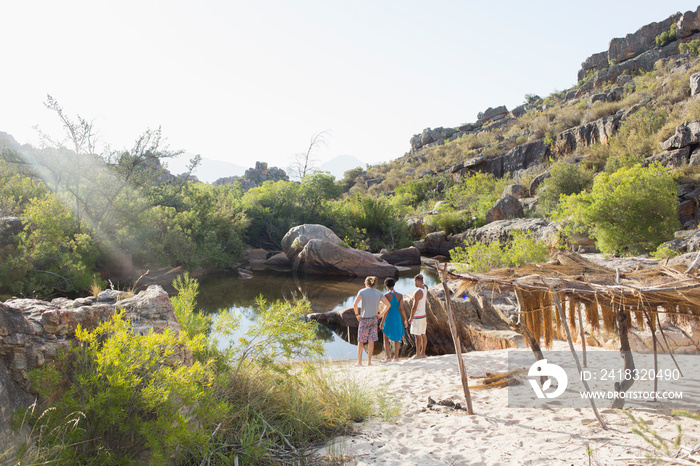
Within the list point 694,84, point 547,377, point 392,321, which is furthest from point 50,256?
point 694,84

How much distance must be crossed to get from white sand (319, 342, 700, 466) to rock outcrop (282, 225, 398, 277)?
43.2 ft

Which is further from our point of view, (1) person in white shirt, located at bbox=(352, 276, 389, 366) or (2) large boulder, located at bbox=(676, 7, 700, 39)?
(2) large boulder, located at bbox=(676, 7, 700, 39)

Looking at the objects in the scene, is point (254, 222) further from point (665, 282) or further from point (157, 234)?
point (665, 282)

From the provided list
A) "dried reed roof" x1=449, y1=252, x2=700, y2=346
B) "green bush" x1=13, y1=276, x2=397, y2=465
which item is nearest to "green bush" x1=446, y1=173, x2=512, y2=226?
"dried reed roof" x1=449, y1=252, x2=700, y2=346

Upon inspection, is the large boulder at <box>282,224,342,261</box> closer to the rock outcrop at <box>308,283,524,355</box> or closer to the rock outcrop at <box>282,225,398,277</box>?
the rock outcrop at <box>282,225,398,277</box>

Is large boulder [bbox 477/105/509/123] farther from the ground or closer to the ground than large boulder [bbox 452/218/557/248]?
farther from the ground

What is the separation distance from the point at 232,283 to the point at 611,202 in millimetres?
13668

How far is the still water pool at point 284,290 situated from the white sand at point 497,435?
5.07 m

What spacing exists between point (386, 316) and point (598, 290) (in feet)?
13.0

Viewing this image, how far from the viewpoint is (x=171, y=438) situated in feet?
8.97

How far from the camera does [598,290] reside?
13.2ft

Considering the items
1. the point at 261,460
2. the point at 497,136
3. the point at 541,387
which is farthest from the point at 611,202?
the point at 497,136

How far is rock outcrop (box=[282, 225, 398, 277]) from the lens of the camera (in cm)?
1839

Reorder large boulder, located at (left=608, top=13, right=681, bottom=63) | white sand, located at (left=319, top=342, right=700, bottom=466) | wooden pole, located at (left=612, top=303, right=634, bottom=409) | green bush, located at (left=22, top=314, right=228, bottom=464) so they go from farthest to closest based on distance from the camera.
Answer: large boulder, located at (left=608, top=13, right=681, bottom=63)
wooden pole, located at (left=612, top=303, right=634, bottom=409)
white sand, located at (left=319, top=342, right=700, bottom=466)
green bush, located at (left=22, top=314, right=228, bottom=464)
